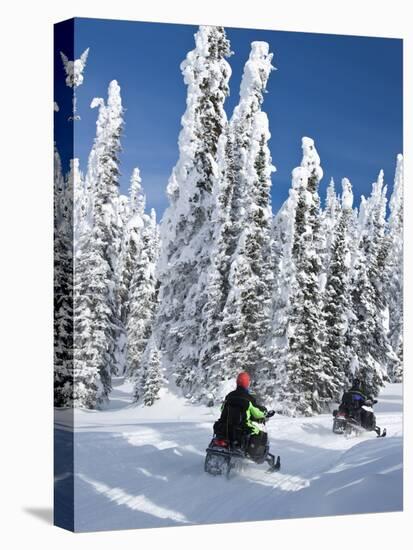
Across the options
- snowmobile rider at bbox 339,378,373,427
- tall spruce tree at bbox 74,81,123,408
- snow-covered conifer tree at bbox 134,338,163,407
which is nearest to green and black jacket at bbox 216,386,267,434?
snow-covered conifer tree at bbox 134,338,163,407

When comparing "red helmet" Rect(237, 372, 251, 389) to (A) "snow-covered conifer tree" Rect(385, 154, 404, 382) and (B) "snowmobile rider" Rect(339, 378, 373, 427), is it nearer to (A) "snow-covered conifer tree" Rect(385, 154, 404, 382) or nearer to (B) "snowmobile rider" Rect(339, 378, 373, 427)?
(B) "snowmobile rider" Rect(339, 378, 373, 427)

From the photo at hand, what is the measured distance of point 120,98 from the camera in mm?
16453

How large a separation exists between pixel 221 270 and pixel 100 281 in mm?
2067

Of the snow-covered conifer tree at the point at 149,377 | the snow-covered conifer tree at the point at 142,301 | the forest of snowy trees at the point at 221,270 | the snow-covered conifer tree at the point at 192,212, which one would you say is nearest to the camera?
the forest of snowy trees at the point at 221,270

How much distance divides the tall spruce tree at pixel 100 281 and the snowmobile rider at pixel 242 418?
1760 mm

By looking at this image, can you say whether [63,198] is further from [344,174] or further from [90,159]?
[344,174]

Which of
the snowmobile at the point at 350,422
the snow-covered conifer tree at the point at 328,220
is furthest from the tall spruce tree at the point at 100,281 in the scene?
the snowmobile at the point at 350,422

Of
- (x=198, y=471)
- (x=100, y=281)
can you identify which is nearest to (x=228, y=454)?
(x=198, y=471)

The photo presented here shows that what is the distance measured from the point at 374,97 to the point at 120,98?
170 inches

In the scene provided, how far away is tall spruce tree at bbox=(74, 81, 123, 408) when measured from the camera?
16.1 m

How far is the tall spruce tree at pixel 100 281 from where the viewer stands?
1608cm

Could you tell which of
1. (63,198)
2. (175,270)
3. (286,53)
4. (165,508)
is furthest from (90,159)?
(165,508)

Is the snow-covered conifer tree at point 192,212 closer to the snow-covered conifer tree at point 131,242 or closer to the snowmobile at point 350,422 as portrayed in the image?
the snow-covered conifer tree at point 131,242

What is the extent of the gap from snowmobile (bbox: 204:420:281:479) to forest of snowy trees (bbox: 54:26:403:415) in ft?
2.17
